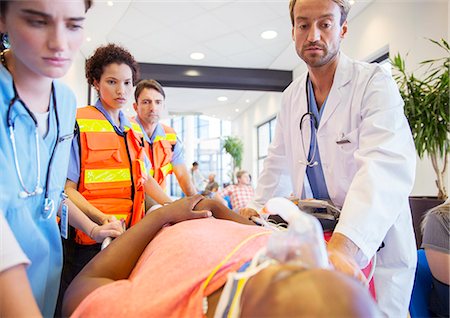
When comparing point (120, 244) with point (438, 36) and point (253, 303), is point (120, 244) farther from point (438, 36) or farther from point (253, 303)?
point (438, 36)

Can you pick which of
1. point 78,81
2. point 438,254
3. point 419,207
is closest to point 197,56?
point 78,81

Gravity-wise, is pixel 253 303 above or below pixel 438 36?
below

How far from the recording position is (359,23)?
14.4 feet

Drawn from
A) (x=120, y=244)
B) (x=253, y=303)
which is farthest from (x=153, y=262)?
(x=253, y=303)

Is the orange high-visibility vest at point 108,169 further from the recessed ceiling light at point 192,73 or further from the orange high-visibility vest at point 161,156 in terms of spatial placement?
the recessed ceiling light at point 192,73

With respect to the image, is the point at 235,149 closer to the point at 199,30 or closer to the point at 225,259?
the point at 199,30

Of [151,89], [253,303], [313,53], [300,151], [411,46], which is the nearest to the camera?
[253,303]

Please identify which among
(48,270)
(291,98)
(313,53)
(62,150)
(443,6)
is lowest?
(48,270)

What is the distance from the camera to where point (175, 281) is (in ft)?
2.27

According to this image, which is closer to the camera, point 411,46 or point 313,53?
point 313,53

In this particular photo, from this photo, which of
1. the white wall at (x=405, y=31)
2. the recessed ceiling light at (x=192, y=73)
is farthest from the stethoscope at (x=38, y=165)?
the recessed ceiling light at (x=192, y=73)

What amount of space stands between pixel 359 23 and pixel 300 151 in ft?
11.9

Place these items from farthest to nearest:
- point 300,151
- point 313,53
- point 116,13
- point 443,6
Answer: point 116,13, point 443,6, point 300,151, point 313,53

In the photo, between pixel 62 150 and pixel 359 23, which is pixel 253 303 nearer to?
pixel 62 150
